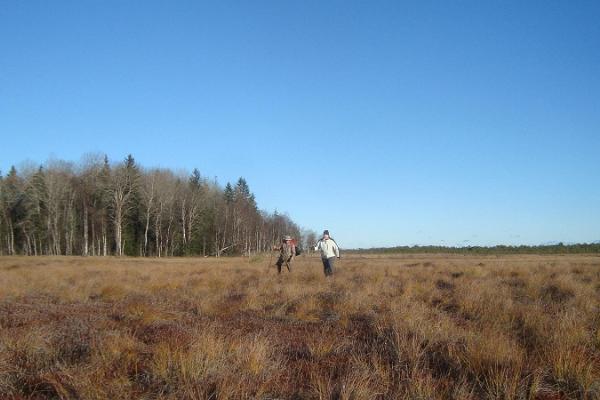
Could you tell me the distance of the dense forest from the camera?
58094 mm

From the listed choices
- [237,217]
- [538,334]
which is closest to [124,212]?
[237,217]

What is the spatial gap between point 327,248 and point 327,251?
0.12 metres

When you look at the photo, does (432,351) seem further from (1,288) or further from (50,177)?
(50,177)

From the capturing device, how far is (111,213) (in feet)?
202

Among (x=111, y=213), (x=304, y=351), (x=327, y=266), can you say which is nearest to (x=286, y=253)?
(x=327, y=266)

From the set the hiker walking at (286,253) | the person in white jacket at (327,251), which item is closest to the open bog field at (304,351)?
the person in white jacket at (327,251)

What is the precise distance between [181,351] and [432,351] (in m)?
3.15

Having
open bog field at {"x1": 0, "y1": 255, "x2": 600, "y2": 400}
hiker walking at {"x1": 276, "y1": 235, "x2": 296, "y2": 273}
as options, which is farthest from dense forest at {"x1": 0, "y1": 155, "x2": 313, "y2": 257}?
open bog field at {"x1": 0, "y1": 255, "x2": 600, "y2": 400}

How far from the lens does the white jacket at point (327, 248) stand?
1683 cm

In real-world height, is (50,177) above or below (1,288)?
above

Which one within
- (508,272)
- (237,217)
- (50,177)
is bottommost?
(508,272)

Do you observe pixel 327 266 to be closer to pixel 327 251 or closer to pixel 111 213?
pixel 327 251

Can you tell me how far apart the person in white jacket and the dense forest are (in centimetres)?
4448

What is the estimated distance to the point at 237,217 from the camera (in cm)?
7325
